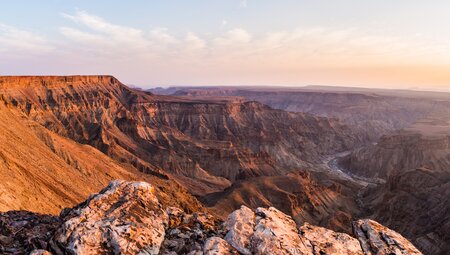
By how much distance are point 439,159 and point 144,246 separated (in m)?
135

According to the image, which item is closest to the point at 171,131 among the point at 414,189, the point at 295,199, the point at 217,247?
the point at 295,199

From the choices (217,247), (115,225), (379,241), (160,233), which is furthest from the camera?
(379,241)

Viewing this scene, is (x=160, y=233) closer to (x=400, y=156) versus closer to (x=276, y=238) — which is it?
(x=276, y=238)

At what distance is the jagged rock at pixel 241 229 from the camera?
12380mm

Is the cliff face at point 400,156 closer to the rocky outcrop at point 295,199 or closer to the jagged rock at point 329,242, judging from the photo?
the rocky outcrop at point 295,199

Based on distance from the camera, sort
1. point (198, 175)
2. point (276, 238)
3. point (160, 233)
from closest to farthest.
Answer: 1. point (276, 238)
2. point (160, 233)
3. point (198, 175)

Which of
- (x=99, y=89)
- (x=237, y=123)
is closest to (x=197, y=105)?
(x=237, y=123)

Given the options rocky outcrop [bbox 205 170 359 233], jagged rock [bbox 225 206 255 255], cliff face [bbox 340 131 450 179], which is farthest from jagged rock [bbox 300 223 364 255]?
cliff face [bbox 340 131 450 179]

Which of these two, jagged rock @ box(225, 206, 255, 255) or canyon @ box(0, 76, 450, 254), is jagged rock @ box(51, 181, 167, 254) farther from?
jagged rock @ box(225, 206, 255, 255)

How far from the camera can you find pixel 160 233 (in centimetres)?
1286

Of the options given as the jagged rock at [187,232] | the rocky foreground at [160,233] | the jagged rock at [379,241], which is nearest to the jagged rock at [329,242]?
the rocky foreground at [160,233]

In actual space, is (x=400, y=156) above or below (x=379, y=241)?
below

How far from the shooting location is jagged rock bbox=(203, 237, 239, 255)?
11.7 meters

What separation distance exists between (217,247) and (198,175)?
99589 millimetres
